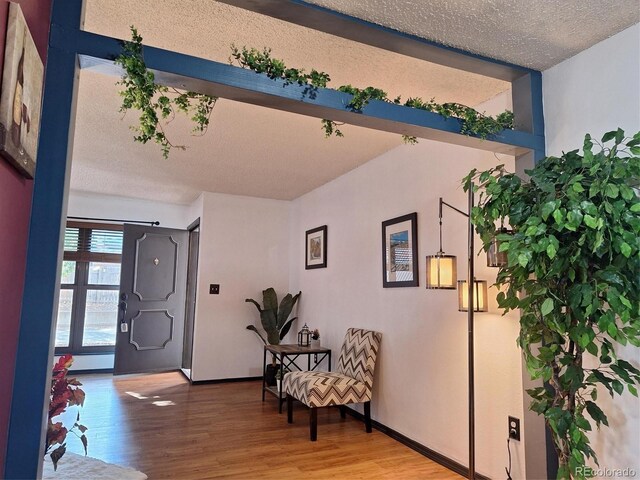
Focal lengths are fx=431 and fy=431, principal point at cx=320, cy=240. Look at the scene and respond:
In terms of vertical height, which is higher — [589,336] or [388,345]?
[589,336]

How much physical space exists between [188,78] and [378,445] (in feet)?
9.84

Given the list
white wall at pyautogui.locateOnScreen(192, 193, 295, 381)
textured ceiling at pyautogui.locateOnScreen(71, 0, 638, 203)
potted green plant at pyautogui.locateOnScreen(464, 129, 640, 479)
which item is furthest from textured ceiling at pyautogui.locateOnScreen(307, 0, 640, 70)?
white wall at pyautogui.locateOnScreen(192, 193, 295, 381)

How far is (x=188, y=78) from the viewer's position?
160cm

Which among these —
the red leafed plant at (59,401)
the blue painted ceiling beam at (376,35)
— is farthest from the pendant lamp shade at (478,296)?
the red leafed plant at (59,401)

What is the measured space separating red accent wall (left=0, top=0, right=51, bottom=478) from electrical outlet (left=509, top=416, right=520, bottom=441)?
247 centimetres

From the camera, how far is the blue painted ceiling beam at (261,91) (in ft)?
4.93

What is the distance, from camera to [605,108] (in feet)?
6.72

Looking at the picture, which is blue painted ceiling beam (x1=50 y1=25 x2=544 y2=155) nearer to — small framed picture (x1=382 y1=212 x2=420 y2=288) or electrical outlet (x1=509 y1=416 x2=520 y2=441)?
small framed picture (x1=382 y1=212 x2=420 y2=288)

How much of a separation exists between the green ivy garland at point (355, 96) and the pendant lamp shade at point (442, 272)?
3.11 ft

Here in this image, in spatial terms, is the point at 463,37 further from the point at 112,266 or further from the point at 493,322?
the point at 112,266

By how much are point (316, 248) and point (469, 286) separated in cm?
290

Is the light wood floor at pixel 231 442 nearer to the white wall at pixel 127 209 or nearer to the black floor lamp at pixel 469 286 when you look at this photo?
the black floor lamp at pixel 469 286

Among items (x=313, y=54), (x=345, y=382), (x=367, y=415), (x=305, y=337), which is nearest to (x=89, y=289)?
(x=305, y=337)

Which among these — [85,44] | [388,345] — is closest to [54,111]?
[85,44]
